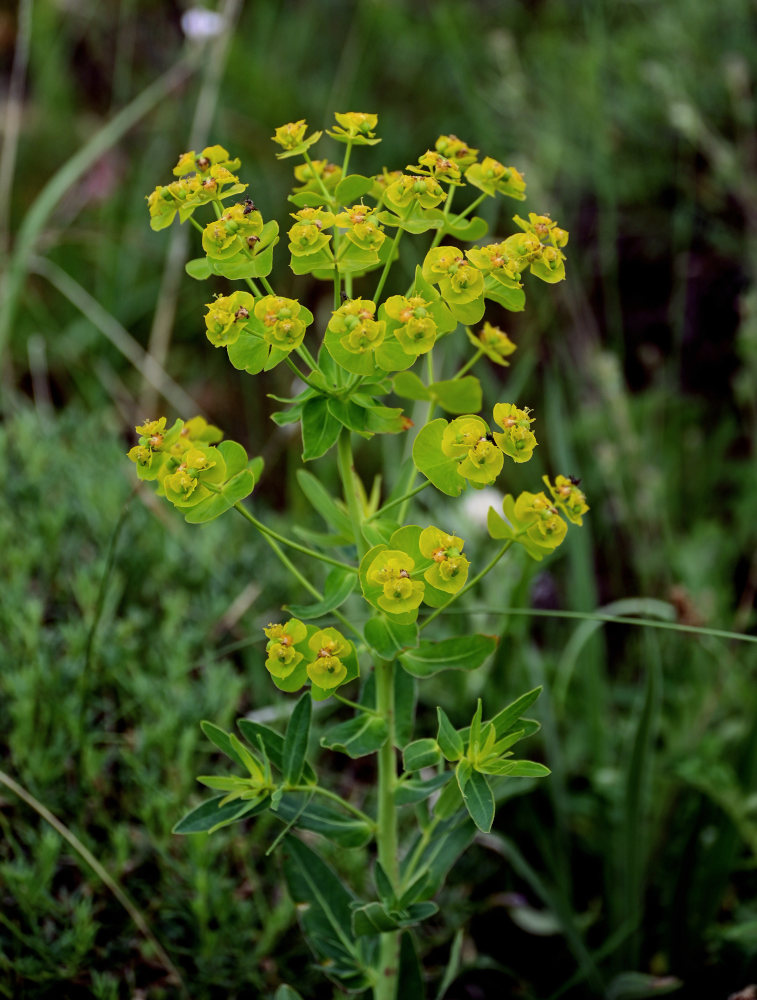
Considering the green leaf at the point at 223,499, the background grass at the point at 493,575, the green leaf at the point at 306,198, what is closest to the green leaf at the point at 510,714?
the green leaf at the point at 223,499

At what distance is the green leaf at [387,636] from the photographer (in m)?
0.93

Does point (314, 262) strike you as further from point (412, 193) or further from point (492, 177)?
point (492, 177)

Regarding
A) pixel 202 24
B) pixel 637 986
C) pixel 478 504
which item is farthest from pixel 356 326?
pixel 202 24

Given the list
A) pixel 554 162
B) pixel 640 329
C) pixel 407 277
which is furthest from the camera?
pixel 407 277

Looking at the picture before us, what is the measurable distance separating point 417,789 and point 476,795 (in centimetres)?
15

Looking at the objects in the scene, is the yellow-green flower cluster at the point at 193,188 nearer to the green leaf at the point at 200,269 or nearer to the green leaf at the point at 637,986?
the green leaf at the point at 200,269

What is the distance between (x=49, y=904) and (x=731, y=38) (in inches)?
129

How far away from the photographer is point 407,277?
125 inches

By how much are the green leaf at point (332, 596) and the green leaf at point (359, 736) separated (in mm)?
131

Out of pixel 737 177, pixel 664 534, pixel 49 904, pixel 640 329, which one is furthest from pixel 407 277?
pixel 49 904

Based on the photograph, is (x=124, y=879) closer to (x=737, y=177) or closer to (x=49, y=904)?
(x=49, y=904)

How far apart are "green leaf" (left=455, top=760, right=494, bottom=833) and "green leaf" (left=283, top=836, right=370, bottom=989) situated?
33 cm

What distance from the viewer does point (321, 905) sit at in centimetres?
116

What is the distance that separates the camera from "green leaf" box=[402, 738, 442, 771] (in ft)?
3.30
